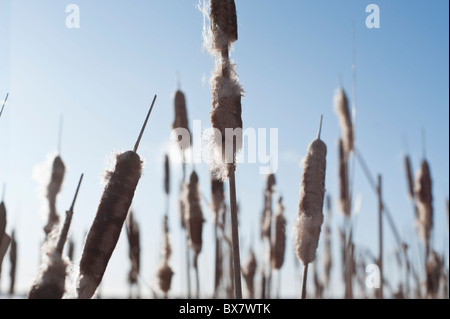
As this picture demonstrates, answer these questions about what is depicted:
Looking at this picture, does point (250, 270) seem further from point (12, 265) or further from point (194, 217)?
point (12, 265)

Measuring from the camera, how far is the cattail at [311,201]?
80.1 inches

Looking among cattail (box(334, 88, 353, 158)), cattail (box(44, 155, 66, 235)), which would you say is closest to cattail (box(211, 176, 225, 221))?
cattail (box(334, 88, 353, 158))

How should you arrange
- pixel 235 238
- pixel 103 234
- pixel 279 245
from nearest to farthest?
pixel 103 234
pixel 235 238
pixel 279 245

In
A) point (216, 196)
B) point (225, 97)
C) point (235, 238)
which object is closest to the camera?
point (235, 238)

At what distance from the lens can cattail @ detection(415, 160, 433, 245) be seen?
452cm

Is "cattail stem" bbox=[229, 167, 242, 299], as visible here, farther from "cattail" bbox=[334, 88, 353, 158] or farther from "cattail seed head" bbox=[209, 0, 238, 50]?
"cattail" bbox=[334, 88, 353, 158]

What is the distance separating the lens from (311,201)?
2.03 metres

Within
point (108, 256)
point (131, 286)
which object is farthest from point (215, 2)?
point (131, 286)

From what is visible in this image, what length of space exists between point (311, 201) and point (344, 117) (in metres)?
2.71

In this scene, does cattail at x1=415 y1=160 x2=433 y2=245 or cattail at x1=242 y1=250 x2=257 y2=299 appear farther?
cattail at x1=242 y1=250 x2=257 y2=299

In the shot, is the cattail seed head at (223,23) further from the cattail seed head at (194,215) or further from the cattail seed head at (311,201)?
the cattail seed head at (194,215)

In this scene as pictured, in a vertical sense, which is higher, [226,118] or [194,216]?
[226,118]

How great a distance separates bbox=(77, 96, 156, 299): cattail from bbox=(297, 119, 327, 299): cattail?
3.12 ft

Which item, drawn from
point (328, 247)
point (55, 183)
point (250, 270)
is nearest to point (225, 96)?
point (55, 183)
